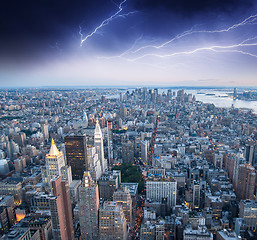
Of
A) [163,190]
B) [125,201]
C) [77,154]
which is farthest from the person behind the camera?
[77,154]

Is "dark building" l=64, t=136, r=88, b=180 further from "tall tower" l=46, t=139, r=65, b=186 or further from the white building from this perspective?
the white building

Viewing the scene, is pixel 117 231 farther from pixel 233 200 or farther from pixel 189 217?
pixel 233 200

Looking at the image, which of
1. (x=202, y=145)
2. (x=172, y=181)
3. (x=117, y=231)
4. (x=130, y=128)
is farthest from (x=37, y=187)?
(x=130, y=128)

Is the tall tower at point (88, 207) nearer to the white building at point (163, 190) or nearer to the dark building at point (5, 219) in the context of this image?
the dark building at point (5, 219)

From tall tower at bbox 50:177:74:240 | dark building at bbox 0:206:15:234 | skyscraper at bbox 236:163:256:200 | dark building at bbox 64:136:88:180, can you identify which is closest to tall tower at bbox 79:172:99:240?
tall tower at bbox 50:177:74:240

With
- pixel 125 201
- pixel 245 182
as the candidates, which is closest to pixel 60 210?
pixel 125 201

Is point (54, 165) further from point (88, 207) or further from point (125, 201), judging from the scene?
point (125, 201)

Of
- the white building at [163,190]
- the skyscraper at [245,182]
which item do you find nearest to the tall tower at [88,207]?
the white building at [163,190]
